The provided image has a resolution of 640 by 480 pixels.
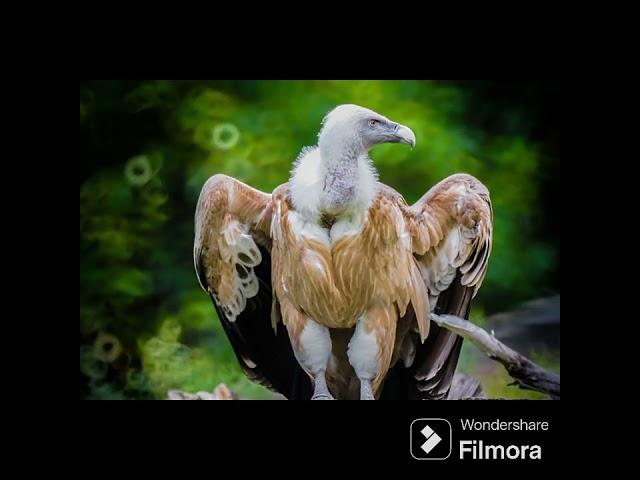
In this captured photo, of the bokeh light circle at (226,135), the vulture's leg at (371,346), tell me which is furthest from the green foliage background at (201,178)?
the vulture's leg at (371,346)

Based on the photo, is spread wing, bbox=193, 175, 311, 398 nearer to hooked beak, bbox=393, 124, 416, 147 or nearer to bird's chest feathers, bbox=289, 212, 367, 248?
bird's chest feathers, bbox=289, 212, 367, 248

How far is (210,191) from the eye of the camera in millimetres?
6145

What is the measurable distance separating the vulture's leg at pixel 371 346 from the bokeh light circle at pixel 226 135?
122cm

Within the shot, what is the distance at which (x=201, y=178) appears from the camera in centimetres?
645

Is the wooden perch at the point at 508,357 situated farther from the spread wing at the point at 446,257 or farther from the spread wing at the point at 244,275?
the spread wing at the point at 244,275

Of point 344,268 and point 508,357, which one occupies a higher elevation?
point 344,268

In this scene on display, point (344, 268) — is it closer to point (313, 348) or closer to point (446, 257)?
point (313, 348)

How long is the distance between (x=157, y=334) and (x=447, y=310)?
157cm

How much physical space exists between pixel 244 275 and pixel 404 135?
3.91 ft

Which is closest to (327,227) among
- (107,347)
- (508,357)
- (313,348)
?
(313,348)

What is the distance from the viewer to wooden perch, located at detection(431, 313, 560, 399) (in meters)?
6.18

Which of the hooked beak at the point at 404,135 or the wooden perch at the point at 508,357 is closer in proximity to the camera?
the hooked beak at the point at 404,135

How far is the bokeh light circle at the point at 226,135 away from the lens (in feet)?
21.1

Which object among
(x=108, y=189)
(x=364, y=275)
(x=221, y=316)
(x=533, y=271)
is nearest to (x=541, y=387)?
(x=533, y=271)
